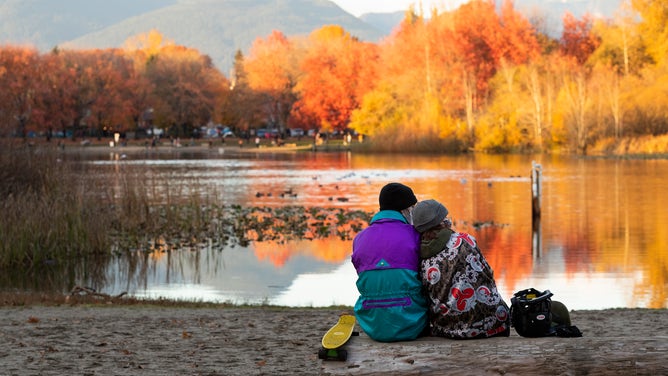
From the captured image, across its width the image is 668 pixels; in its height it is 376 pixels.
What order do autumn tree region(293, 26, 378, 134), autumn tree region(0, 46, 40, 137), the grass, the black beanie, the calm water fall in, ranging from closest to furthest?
the black beanie < the calm water < the grass < autumn tree region(0, 46, 40, 137) < autumn tree region(293, 26, 378, 134)

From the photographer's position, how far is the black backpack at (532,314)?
7.60 meters

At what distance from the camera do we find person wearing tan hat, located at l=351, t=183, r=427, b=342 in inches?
298

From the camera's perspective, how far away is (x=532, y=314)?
25.0 ft

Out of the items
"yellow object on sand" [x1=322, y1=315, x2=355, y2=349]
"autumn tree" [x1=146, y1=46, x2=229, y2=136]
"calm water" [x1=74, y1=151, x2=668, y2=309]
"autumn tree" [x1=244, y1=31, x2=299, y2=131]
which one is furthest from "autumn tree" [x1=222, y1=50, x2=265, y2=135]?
"yellow object on sand" [x1=322, y1=315, x2=355, y2=349]

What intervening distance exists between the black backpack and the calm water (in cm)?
841

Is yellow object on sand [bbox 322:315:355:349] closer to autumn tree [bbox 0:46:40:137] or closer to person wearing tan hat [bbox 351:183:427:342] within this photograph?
person wearing tan hat [bbox 351:183:427:342]

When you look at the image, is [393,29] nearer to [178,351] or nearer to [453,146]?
[453,146]

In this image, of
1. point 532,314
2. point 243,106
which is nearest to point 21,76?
point 243,106

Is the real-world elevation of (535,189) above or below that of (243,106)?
below

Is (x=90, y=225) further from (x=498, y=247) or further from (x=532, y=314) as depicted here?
(x=532, y=314)

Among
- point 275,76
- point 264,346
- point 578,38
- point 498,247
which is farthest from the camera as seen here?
point 275,76

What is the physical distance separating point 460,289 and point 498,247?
16097 mm

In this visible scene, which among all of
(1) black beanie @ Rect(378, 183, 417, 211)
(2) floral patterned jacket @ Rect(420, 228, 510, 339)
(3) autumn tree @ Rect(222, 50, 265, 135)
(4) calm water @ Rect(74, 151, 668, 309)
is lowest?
(4) calm water @ Rect(74, 151, 668, 309)

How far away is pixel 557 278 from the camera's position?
18.9m
